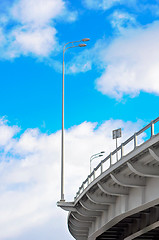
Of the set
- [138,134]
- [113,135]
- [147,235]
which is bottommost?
[147,235]

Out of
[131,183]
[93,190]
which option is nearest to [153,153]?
[131,183]

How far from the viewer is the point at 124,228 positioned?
37281 millimetres

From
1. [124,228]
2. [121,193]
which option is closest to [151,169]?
[121,193]

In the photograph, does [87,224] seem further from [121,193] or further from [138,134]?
[138,134]

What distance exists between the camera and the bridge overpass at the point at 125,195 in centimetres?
2177

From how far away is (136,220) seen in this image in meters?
33.4

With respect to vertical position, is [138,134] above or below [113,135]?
below

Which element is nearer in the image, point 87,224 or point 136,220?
point 136,220

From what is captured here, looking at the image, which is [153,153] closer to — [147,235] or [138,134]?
[138,134]

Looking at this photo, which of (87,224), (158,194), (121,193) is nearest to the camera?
(158,194)

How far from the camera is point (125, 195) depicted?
27.1 meters

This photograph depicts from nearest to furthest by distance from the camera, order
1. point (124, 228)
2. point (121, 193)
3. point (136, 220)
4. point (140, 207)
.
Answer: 1. point (140, 207)
2. point (121, 193)
3. point (136, 220)
4. point (124, 228)

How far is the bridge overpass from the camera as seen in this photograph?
71.4 feet

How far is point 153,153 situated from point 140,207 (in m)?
5.65
